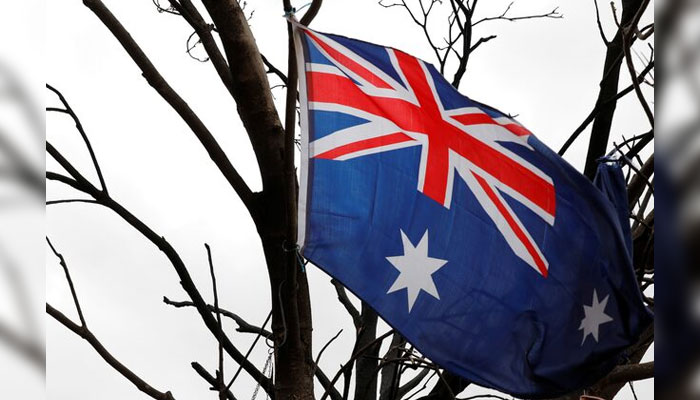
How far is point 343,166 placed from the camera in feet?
10.3

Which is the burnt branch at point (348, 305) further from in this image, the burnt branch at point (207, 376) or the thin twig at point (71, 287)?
the thin twig at point (71, 287)

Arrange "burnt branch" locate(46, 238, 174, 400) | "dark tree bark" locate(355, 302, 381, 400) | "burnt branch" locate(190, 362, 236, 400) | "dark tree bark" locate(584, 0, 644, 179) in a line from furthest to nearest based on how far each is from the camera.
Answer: "dark tree bark" locate(355, 302, 381, 400) < "dark tree bark" locate(584, 0, 644, 179) < "burnt branch" locate(190, 362, 236, 400) < "burnt branch" locate(46, 238, 174, 400)

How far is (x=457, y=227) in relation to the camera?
335 cm

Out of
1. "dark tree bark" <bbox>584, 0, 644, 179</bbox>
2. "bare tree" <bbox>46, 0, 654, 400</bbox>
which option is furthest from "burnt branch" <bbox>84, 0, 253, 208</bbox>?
"dark tree bark" <bbox>584, 0, 644, 179</bbox>

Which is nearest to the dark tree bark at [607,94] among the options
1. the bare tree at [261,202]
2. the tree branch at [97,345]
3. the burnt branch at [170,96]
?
the bare tree at [261,202]

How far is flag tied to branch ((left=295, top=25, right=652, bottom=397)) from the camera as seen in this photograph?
3.08 meters

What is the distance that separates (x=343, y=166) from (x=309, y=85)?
0.37 meters

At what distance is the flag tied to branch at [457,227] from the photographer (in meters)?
3.08

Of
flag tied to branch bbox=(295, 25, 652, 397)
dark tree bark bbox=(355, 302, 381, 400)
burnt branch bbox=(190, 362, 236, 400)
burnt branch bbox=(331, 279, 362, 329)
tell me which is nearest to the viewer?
flag tied to branch bbox=(295, 25, 652, 397)

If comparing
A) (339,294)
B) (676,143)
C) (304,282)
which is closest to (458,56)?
(339,294)

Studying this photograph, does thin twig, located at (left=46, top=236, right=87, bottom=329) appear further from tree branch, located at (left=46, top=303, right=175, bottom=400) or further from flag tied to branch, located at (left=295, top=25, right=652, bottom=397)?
flag tied to branch, located at (left=295, top=25, right=652, bottom=397)

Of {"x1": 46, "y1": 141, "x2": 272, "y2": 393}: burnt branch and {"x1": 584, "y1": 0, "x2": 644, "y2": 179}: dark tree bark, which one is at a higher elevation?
{"x1": 584, "y1": 0, "x2": 644, "y2": 179}: dark tree bark

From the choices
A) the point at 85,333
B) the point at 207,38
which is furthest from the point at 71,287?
the point at 207,38

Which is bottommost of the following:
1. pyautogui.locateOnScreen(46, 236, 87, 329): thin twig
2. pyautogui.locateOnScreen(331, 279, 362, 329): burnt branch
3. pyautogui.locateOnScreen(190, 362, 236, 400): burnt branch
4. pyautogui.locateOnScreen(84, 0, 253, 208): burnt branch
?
pyautogui.locateOnScreen(190, 362, 236, 400): burnt branch
